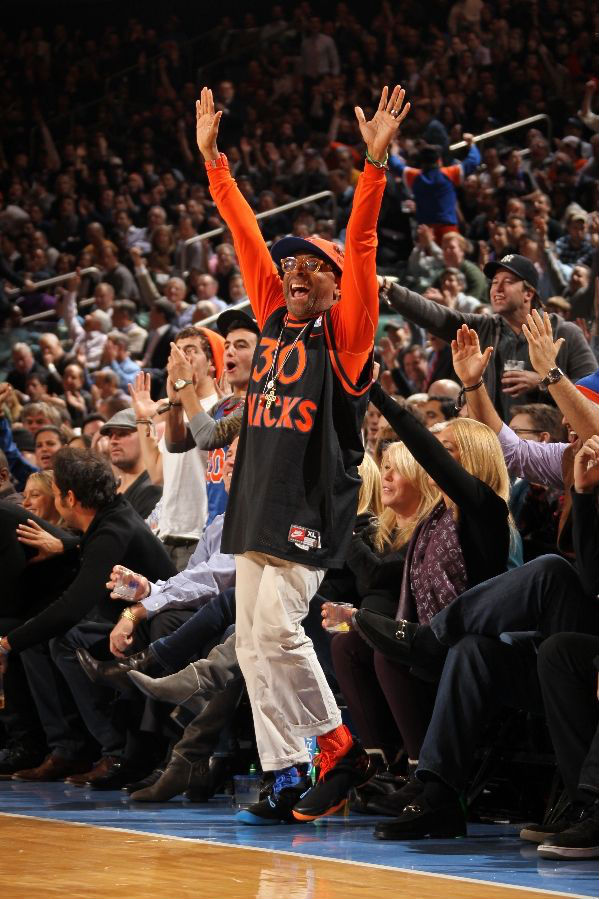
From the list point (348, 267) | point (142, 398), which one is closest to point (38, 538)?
point (142, 398)

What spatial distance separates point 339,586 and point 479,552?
75 centimetres

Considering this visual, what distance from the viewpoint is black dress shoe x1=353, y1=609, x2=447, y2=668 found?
408 centimetres

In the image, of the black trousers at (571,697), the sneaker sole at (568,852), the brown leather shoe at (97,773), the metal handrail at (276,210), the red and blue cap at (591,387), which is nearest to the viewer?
the sneaker sole at (568,852)

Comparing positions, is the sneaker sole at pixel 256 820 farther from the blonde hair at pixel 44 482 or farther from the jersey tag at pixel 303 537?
the blonde hair at pixel 44 482

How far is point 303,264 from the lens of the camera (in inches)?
164

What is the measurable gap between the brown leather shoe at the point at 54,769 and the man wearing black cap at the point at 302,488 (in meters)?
1.39

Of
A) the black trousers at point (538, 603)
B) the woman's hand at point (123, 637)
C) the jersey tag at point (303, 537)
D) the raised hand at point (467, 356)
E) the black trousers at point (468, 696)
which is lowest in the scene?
the black trousers at point (468, 696)

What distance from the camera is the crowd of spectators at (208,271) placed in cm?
514

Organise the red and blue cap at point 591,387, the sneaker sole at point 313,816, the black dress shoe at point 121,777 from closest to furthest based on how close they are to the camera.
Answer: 1. the sneaker sole at point 313,816
2. the red and blue cap at point 591,387
3. the black dress shoe at point 121,777

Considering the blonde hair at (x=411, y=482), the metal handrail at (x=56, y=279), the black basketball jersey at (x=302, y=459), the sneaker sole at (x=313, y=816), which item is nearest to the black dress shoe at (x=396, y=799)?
the sneaker sole at (x=313, y=816)

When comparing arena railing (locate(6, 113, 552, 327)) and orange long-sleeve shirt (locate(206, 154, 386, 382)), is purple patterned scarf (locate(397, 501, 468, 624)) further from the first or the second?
arena railing (locate(6, 113, 552, 327))

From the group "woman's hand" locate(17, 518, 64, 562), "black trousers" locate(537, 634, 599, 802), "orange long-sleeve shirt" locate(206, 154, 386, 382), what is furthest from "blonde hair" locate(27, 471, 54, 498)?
"black trousers" locate(537, 634, 599, 802)

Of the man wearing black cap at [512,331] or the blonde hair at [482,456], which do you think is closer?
the blonde hair at [482,456]

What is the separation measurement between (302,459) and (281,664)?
1.96ft
